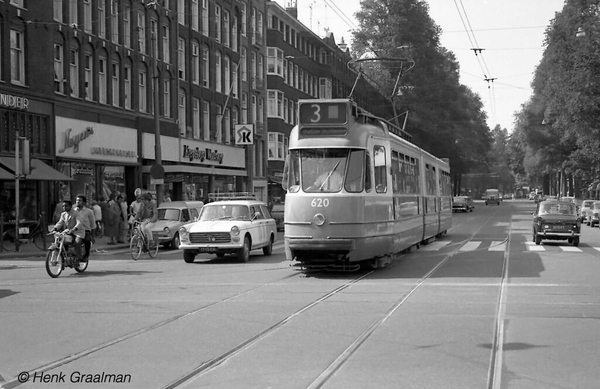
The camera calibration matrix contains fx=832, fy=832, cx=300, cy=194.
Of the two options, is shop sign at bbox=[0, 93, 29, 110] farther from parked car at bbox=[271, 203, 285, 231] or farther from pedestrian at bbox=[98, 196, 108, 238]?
parked car at bbox=[271, 203, 285, 231]

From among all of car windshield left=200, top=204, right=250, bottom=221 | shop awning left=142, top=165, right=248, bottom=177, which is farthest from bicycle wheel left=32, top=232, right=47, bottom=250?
shop awning left=142, top=165, right=248, bottom=177

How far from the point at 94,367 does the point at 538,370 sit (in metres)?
Answer: 4.17

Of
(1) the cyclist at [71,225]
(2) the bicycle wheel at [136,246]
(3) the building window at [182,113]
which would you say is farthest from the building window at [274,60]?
(1) the cyclist at [71,225]

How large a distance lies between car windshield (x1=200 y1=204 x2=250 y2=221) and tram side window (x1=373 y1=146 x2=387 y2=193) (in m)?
5.80

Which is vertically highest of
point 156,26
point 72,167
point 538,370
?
point 156,26

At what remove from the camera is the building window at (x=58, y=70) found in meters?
34.6

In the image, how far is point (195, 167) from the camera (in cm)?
4684

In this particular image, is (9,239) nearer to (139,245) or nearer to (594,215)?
(139,245)

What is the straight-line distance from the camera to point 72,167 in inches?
1410

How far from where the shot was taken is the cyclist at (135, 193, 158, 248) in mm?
23562

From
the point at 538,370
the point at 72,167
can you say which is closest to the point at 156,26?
the point at 72,167

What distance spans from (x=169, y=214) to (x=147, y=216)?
14.1ft

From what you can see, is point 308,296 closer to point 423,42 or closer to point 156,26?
point 156,26

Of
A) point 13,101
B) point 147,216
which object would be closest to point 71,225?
point 147,216
